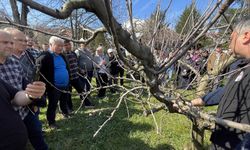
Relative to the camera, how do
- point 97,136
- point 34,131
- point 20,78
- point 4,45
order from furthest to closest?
point 97,136
point 34,131
point 20,78
point 4,45

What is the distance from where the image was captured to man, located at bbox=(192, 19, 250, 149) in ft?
7.05

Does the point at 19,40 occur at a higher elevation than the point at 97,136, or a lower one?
higher

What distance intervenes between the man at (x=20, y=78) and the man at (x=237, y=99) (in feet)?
5.88

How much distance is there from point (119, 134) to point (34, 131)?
79.1 inches

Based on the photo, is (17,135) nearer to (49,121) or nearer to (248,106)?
(248,106)

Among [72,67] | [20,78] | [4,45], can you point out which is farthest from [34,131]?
[72,67]

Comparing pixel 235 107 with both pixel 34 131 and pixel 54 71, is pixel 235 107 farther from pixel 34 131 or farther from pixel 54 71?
pixel 54 71

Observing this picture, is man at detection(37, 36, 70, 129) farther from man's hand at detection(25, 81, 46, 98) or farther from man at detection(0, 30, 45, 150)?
man's hand at detection(25, 81, 46, 98)

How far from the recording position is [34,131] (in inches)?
165

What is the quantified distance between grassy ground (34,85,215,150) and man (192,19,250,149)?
2.17 meters

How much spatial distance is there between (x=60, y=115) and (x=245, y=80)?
5590 millimetres

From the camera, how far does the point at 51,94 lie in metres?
5.96

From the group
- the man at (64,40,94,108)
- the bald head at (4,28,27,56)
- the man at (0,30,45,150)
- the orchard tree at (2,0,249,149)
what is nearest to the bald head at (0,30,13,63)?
the man at (0,30,45,150)

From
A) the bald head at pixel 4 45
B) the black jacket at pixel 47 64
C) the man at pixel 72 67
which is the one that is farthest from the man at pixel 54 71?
the bald head at pixel 4 45
